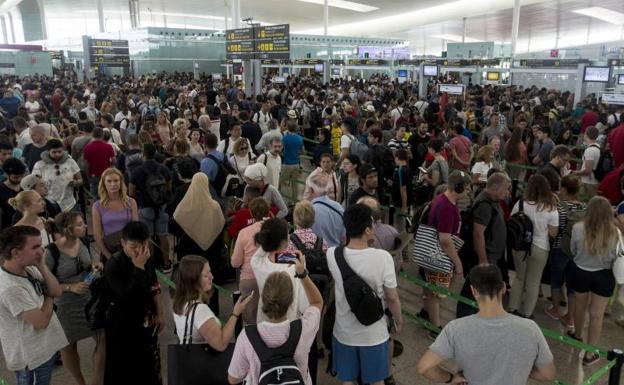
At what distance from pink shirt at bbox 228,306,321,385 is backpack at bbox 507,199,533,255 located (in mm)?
2751

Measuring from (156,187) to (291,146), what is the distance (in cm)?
308

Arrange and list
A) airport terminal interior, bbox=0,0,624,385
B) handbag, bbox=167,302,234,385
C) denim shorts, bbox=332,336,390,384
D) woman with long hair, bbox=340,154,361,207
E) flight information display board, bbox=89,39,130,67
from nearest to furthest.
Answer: airport terminal interior, bbox=0,0,624,385 < handbag, bbox=167,302,234,385 < denim shorts, bbox=332,336,390,384 < woman with long hair, bbox=340,154,361,207 < flight information display board, bbox=89,39,130,67

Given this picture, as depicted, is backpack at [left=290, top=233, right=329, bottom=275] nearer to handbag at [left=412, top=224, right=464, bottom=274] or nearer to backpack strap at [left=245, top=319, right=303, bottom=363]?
backpack strap at [left=245, top=319, right=303, bottom=363]

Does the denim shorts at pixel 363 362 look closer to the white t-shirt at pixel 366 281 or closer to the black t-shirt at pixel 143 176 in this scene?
the white t-shirt at pixel 366 281

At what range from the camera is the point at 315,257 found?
3639 millimetres

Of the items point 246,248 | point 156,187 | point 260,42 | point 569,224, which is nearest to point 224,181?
point 156,187

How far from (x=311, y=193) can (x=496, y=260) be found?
197 centimetres

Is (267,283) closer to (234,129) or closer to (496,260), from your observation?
(496,260)

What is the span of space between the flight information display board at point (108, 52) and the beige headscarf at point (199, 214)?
1854cm

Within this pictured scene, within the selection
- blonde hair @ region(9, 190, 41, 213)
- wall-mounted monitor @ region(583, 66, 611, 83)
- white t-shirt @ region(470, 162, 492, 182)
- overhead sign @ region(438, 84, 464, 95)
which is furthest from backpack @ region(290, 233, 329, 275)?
wall-mounted monitor @ region(583, 66, 611, 83)

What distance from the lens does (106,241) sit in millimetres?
4461

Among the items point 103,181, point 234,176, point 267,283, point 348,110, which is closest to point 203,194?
point 103,181

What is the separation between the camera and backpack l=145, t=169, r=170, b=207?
5617 mm

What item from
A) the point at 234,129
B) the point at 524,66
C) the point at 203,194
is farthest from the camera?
the point at 524,66
